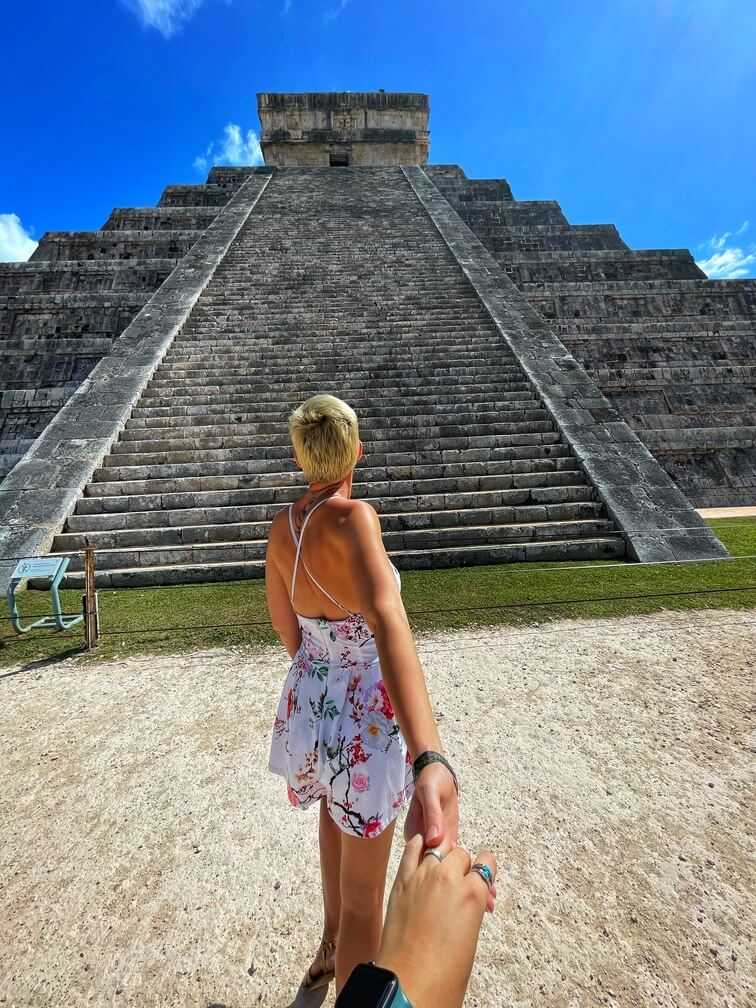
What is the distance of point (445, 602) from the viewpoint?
523cm

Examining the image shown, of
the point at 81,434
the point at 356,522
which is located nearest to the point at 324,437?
the point at 356,522

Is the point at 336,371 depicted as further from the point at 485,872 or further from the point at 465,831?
the point at 485,872

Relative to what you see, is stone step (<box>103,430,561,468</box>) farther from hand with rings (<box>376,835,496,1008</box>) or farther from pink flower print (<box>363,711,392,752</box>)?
hand with rings (<box>376,835,496,1008</box>)

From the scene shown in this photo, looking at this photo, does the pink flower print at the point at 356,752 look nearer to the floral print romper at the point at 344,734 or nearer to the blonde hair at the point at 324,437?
the floral print romper at the point at 344,734

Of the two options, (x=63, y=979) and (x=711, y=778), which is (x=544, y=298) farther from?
(x=63, y=979)

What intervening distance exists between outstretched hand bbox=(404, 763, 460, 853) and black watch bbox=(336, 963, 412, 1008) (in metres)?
0.26

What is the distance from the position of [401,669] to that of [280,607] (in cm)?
69

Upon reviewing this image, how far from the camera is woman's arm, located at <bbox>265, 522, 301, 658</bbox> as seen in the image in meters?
1.76

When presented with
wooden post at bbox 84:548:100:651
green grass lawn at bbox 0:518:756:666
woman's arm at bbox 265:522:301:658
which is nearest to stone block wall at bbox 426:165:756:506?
green grass lawn at bbox 0:518:756:666

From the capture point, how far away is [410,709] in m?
1.22

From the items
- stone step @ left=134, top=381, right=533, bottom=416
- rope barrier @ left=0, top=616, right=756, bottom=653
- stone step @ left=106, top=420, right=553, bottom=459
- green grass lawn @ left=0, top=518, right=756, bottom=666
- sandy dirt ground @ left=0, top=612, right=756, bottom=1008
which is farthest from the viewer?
stone step @ left=134, top=381, right=533, bottom=416

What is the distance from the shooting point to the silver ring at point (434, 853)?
2.99 ft

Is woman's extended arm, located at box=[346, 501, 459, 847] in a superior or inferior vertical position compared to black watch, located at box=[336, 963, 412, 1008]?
superior

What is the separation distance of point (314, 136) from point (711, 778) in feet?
114
